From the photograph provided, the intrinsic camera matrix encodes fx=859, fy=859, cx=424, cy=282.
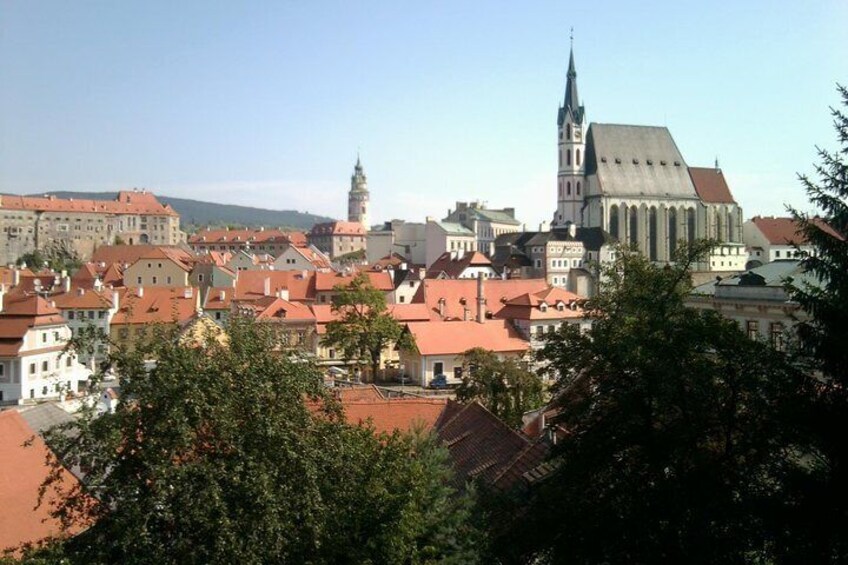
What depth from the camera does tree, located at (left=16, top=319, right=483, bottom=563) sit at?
1013 cm

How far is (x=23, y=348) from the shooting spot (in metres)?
41.6

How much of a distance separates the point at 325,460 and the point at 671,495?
451 centimetres

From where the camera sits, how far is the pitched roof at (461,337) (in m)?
46.6

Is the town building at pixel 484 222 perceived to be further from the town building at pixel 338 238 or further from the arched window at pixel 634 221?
the town building at pixel 338 238

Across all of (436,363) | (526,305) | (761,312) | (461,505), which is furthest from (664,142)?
(461,505)

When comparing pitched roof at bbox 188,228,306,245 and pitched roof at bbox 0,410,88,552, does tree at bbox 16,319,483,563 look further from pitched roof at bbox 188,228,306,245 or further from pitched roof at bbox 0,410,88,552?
pitched roof at bbox 188,228,306,245

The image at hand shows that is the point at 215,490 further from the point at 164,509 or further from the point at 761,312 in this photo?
the point at 761,312

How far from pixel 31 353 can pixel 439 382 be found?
20365 millimetres

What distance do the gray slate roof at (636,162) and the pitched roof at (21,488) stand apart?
88.3 meters

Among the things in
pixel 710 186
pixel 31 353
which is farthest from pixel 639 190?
pixel 31 353

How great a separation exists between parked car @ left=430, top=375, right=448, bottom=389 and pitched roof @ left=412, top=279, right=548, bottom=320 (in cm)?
1056

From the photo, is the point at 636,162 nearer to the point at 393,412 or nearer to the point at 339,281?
the point at 339,281

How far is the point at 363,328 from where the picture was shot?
47312mm

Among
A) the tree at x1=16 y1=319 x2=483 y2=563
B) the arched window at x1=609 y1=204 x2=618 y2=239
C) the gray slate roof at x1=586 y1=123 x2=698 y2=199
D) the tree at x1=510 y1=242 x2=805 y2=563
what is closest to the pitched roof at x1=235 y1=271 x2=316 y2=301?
the arched window at x1=609 y1=204 x2=618 y2=239
